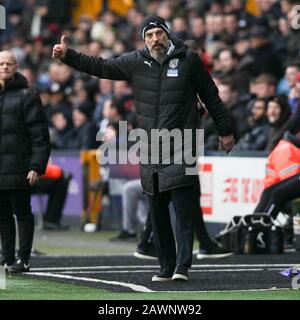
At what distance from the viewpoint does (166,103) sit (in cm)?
1146

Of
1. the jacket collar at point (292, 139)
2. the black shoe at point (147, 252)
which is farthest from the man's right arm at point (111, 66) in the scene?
the jacket collar at point (292, 139)

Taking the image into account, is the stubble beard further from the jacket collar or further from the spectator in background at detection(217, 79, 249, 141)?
the spectator in background at detection(217, 79, 249, 141)

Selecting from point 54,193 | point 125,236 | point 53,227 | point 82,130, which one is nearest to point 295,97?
point 125,236

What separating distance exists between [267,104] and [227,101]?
1.19 m

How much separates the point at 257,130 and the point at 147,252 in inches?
163

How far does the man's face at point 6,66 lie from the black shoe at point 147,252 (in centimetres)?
303

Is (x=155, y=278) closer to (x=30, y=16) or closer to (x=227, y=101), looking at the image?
(x=227, y=101)

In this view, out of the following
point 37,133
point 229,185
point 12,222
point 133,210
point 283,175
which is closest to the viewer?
point 37,133

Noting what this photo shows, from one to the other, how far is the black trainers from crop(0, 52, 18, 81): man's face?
3212 mm

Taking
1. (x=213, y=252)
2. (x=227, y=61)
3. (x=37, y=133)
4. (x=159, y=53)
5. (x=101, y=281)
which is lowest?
(x=101, y=281)

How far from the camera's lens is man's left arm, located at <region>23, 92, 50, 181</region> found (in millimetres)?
12539

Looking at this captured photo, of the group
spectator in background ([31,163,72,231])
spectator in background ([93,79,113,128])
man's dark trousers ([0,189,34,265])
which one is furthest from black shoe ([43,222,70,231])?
man's dark trousers ([0,189,34,265])

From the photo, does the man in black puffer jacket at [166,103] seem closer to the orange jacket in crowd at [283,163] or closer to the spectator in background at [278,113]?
the orange jacket in crowd at [283,163]

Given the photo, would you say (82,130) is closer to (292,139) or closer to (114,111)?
(114,111)
